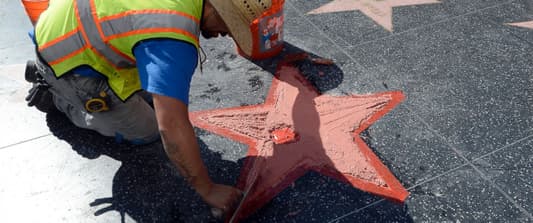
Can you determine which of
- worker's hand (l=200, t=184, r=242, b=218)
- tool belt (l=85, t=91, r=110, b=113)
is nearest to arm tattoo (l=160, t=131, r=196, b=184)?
worker's hand (l=200, t=184, r=242, b=218)

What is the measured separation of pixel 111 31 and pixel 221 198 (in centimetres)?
84

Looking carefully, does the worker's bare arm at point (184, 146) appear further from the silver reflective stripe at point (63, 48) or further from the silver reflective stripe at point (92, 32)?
the silver reflective stripe at point (63, 48)

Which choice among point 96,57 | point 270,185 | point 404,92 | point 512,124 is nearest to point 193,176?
point 270,185

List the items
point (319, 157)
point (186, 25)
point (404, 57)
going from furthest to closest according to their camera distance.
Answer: point (404, 57)
point (319, 157)
point (186, 25)

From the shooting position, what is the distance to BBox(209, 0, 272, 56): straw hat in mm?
1707

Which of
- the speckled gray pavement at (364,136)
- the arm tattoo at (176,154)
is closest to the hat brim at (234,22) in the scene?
the arm tattoo at (176,154)

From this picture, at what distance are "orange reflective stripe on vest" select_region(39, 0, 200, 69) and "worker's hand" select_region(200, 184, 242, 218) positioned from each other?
670 millimetres

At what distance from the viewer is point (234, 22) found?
1.76 metres

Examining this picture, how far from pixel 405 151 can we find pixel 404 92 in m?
0.55

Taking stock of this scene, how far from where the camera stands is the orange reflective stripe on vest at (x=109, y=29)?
1566 mm

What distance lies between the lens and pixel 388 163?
2.30 meters

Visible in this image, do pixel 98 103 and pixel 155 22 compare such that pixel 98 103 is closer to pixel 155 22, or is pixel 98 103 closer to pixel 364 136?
pixel 155 22

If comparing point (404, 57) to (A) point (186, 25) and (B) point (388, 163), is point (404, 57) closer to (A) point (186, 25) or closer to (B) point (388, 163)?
(B) point (388, 163)

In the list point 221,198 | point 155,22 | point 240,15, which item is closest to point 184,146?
point 221,198
